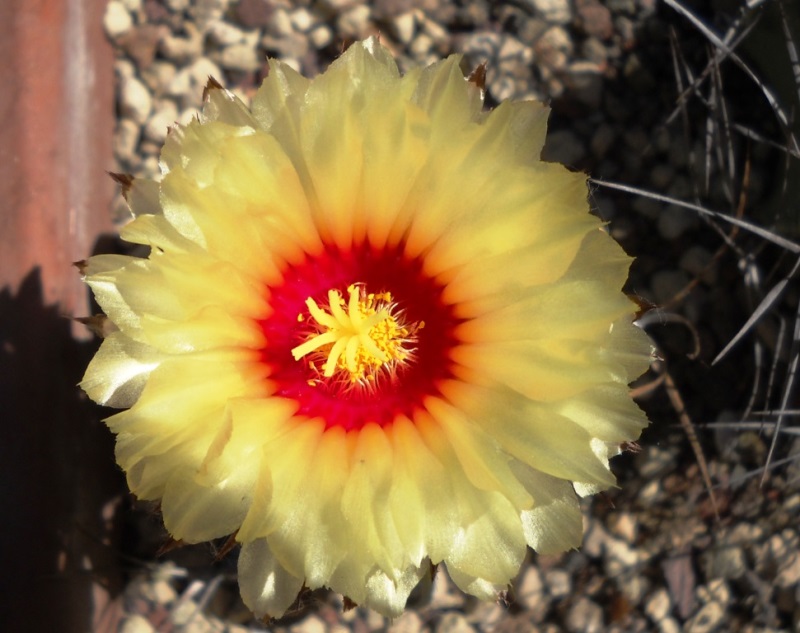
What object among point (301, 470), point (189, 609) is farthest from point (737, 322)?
point (189, 609)

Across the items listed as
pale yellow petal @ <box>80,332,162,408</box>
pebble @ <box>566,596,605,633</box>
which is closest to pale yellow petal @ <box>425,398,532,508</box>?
pale yellow petal @ <box>80,332,162,408</box>

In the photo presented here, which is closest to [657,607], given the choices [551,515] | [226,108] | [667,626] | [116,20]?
[667,626]

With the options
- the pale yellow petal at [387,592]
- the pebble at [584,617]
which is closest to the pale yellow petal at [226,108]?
the pale yellow petal at [387,592]

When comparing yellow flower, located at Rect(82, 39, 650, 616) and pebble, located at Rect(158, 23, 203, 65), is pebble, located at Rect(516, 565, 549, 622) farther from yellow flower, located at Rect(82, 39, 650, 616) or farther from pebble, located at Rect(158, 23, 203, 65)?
pebble, located at Rect(158, 23, 203, 65)

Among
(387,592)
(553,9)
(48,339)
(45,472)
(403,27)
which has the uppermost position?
(553,9)

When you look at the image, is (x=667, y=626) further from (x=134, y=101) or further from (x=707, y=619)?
(x=134, y=101)

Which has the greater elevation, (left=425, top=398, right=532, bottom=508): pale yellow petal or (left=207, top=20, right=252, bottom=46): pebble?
(left=425, top=398, right=532, bottom=508): pale yellow petal
